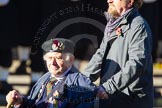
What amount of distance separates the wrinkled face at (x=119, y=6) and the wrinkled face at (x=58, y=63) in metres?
0.38

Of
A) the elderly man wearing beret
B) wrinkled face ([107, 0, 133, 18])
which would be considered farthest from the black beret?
wrinkled face ([107, 0, 133, 18])

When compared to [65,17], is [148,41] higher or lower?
lower

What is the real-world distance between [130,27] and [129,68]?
12.3 inches

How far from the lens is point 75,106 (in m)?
3.63

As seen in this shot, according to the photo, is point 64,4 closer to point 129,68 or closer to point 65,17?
point 65,17

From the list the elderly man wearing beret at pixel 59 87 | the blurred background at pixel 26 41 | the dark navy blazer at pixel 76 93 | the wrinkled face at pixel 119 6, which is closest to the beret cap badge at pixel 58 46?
the elderly man wearing beret at pixel 59 87

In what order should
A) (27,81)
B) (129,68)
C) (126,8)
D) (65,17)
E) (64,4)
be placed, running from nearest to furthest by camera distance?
1. (129,68)
2. (126,8)
3. (65,17)
4. (64,4)
5. (27,81)

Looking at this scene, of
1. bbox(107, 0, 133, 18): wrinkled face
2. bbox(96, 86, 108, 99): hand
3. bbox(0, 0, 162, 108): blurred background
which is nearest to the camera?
bbox(96, 86, 108, 99): hand

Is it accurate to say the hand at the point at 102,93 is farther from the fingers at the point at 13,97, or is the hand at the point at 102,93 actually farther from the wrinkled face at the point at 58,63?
the fingers at the point at 13,97

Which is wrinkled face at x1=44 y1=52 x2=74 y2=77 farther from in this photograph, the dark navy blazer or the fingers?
the fingers

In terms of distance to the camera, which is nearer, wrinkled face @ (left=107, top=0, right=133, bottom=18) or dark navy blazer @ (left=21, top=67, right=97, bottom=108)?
dark navy blazer @ (left=21, top=67, right=97, bottom=108)

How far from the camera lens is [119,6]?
145 inches

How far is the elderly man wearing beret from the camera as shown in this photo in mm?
3561

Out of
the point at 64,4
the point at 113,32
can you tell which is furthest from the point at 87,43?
the point at 113,32
